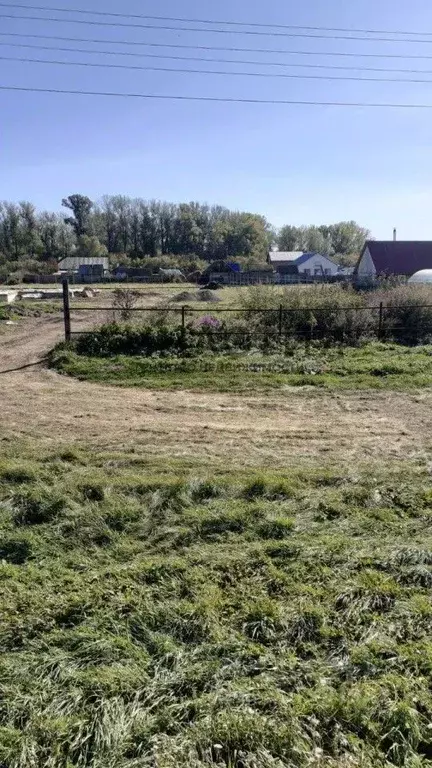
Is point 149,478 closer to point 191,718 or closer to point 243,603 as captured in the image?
point 243,603

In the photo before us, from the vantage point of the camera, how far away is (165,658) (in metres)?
3.03

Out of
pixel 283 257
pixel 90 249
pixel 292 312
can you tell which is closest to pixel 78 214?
pixel 90 249

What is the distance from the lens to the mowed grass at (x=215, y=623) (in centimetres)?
252

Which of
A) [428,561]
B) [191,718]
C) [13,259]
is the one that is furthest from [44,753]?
[13,259]

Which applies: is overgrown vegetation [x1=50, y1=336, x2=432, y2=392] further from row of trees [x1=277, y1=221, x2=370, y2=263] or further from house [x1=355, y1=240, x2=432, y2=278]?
row of trees [x1=277, y1=221, x2=370, y2=263]

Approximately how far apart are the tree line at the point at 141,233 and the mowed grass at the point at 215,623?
256ft

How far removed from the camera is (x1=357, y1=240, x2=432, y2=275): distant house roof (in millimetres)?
48188

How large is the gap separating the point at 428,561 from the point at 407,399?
566cm

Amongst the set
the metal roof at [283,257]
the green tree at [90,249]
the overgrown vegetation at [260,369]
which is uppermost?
the green tree at [90,249]

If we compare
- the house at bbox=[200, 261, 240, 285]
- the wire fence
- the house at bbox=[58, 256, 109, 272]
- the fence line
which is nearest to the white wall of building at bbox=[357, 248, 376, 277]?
the house at bbox=[200, 261, 240, 285]

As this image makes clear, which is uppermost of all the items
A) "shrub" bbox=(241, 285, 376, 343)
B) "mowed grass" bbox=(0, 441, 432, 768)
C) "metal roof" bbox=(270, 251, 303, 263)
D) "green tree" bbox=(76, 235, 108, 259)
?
"green tree" bbox=(76, 235, 108, 259)

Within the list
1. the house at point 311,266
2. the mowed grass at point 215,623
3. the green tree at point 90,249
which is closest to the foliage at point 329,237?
the house at point 311,266

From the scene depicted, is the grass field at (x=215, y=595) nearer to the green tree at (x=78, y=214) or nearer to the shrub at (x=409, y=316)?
the shrub at (x=409, y=316)

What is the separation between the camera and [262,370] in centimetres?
Answer: 1130
